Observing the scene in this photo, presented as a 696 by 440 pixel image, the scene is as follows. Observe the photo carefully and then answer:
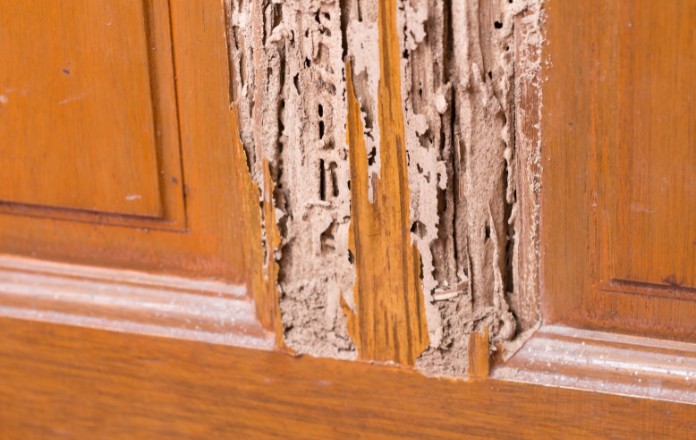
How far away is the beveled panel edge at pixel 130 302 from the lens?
24.0 inches

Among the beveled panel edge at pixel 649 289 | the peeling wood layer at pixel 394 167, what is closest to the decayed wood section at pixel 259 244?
the peeling wood layer at pixel 394 167

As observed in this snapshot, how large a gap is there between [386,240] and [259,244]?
118 millimetres

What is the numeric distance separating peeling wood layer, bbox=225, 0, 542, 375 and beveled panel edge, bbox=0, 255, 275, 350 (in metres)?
0.05

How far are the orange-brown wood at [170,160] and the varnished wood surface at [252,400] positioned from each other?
82 millimetres

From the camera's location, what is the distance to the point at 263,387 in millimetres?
608

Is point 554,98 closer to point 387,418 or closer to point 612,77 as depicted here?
point 612,77

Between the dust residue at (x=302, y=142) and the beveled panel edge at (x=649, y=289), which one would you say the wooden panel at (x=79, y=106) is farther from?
the beveled panel edge at (x=649, y=289)

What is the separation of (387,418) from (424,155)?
244mm

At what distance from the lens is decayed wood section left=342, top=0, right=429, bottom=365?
0.49m

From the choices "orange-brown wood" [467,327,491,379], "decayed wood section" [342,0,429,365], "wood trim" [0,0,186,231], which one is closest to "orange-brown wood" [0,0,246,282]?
"wood trim" [0,0,186,231]

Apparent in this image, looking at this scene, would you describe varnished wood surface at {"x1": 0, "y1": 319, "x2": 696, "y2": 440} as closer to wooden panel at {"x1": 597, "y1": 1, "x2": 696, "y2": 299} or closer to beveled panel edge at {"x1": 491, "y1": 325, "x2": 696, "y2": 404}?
beveled panel edge at {"x1": 491, "y1": 325, "x2": 696, "y2": 404}

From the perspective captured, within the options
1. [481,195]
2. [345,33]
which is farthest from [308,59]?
[481,195]

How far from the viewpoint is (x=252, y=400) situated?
61 cm

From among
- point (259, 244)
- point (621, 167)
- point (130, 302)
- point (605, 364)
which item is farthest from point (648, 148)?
point (130, 302)
